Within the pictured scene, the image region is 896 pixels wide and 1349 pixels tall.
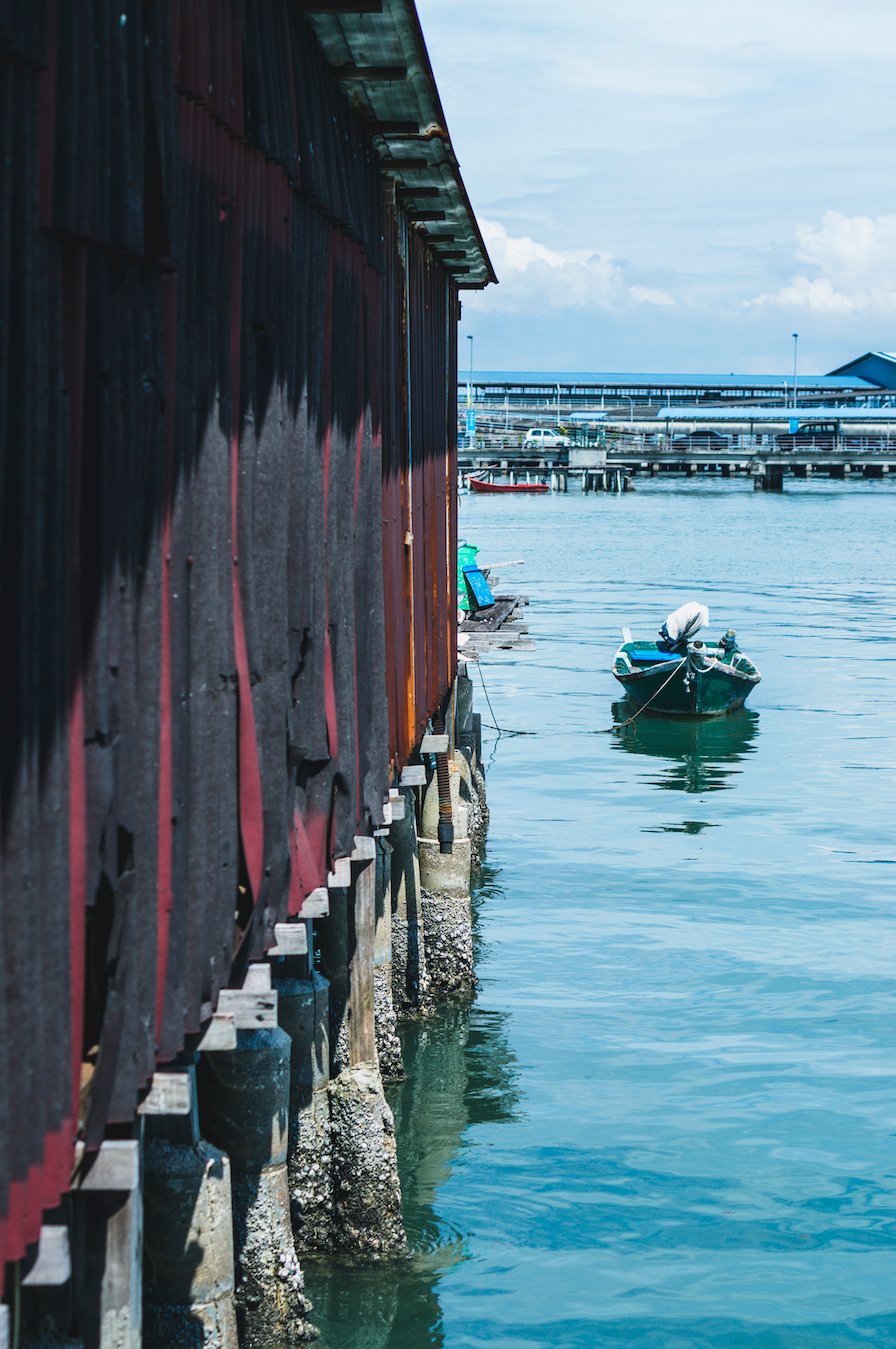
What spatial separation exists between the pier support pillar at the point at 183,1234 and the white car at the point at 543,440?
138 m

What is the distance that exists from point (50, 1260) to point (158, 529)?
2.34 m

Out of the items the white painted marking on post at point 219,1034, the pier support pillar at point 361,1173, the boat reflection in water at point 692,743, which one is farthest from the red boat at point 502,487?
the white painted marking on post at point 219,1034

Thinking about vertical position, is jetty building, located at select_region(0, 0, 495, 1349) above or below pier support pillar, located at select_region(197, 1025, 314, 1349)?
above

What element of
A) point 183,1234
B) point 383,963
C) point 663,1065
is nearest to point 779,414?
point 663,1065

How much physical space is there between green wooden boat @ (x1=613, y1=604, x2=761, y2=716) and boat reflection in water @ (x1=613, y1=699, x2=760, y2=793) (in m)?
0.25

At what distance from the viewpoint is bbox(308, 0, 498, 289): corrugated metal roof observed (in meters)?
8.56

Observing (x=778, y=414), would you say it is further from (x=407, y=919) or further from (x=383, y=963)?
(x=383, y=963)

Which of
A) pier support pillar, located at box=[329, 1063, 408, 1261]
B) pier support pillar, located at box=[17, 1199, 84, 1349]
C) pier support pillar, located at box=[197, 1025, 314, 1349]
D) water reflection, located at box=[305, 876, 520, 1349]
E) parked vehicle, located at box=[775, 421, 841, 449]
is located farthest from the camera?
parked vehicle, located at box=[775, 421, 841, 449]

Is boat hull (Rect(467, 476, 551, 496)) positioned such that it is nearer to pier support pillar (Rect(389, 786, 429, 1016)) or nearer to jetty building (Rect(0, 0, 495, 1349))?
pier support pillar (Rect(389, 786, 429, 1016))

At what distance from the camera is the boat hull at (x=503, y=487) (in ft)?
442

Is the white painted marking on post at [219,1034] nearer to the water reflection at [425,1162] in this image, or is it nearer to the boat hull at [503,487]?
the water reflection at [425,1162]

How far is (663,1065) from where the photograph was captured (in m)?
14.8

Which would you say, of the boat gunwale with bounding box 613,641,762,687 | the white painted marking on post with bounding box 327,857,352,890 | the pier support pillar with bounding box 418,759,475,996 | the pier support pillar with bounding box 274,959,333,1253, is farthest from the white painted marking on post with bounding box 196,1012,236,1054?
the boat gunwale with bounding box 613,641,762,687

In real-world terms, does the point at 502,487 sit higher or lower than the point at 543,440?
lower
